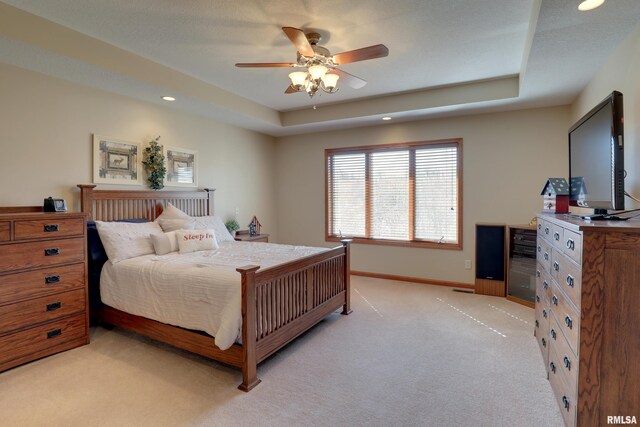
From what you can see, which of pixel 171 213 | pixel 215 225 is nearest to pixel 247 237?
pixel 215 225

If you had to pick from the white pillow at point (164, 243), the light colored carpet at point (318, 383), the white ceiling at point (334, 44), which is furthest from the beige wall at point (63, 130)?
the light colored carpet at point (318, 383)

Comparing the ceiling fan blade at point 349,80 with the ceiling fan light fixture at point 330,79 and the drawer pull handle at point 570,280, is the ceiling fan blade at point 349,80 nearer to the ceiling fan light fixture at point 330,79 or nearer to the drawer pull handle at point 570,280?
the ceiling fan light fixture at point 330,79

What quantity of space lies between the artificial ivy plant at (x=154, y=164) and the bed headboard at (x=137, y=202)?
0.13 meters

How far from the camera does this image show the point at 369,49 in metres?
2.37

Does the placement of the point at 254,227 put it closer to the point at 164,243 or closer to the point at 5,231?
the point at 164,243

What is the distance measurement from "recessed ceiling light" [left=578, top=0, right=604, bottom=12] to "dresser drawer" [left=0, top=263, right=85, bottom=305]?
13.9 ft

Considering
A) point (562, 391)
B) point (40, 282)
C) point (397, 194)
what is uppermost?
point (397, 194)

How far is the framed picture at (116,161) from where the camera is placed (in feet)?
11.8

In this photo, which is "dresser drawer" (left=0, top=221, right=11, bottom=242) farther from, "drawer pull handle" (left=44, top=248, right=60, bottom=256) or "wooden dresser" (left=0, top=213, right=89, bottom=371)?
Result: "drawer pull handle" (left=44, top=248, right=60, bottom=256)

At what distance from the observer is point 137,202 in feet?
13.0

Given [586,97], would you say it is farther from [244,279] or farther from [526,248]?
[244,279]

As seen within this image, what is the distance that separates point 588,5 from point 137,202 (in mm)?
4438

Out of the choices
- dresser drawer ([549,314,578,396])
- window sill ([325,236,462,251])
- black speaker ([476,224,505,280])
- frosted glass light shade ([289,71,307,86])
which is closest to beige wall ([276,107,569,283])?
window sill ([325,236,462,251])

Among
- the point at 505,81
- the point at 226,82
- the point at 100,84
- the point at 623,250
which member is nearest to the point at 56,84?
the point at 100,84
